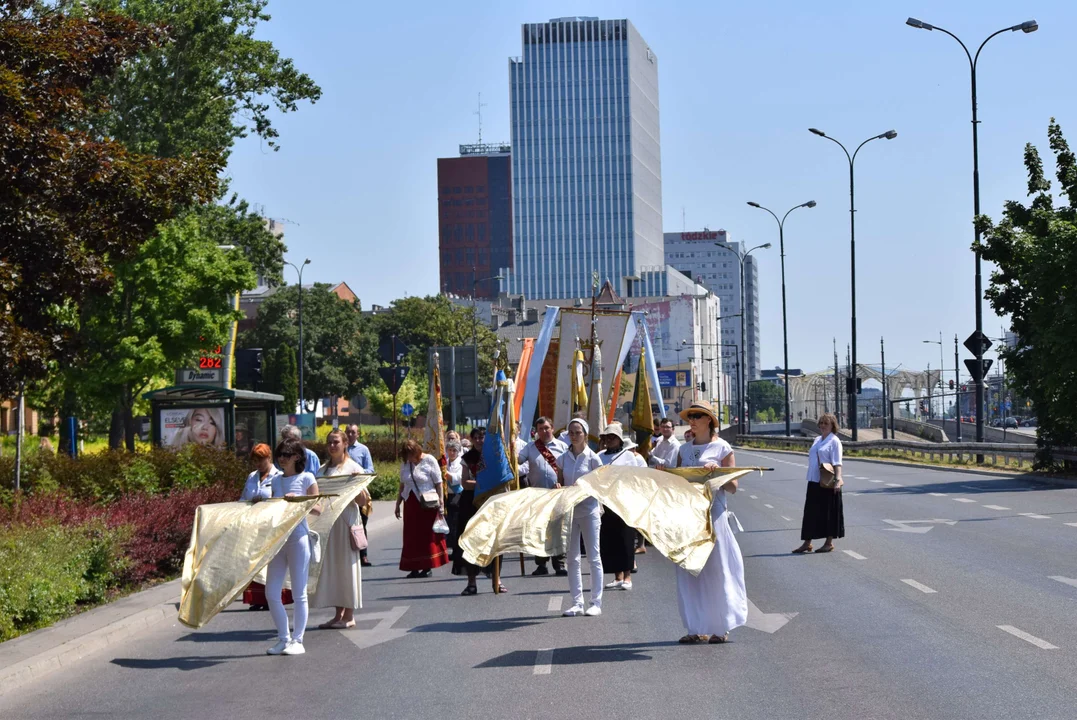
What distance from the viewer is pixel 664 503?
11.5 m

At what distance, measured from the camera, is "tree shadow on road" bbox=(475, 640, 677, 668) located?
33.8 feet

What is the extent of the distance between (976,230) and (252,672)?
3022 centimetres

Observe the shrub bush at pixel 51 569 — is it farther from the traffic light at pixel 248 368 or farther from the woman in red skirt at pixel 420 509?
the traffic light at pixel 248 368

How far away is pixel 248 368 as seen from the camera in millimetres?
30453

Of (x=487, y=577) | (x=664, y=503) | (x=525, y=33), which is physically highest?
(x=525, y=33)

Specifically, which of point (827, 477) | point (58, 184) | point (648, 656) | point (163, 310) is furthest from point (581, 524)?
point (163, 310)

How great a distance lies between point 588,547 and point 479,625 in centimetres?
123

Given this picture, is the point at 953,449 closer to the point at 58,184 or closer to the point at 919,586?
the point at 919,586

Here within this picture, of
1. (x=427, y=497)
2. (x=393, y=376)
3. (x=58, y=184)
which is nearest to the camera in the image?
(x=58, y=184)

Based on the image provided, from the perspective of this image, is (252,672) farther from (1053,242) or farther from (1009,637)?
(1053,242)

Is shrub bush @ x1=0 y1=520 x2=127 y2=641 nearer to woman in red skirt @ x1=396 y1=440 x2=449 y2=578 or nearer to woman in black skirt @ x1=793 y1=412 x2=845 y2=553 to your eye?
woman in red skirt @ x1=396 y1=440 x2=449 y2=578

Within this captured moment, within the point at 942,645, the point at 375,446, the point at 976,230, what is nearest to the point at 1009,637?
the point at 942,645

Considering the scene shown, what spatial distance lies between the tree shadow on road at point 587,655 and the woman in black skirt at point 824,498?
7794mm

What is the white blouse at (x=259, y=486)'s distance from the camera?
39.1 feet
